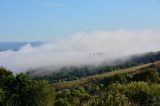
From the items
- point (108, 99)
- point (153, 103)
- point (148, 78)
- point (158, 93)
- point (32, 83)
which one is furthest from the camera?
point (148, 78)

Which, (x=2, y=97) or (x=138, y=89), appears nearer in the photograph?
(x=138, y=89)

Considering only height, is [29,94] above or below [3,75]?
below

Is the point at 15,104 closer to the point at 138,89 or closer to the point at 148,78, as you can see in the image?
the point at 138,89

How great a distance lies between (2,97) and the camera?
78.0m

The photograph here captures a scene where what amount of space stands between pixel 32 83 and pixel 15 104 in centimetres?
792

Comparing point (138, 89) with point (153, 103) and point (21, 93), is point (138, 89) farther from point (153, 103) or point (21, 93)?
point (21, 93)

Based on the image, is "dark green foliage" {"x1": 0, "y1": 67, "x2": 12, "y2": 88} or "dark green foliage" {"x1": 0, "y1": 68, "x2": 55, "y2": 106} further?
"dark green foliage" {"x1": 0, "y1": 67, "x2": 12, "y2": 88}

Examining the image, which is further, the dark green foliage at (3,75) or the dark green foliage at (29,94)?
the dark green foliage at (3,75)

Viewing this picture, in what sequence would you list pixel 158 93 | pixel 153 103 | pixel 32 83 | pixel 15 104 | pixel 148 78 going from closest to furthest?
pixel 153 103
pixel 158 93
pixel 15 104
pixel 32 83
pixel 148 78

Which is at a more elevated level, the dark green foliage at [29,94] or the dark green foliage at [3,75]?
the dark green foliage at [3,75]

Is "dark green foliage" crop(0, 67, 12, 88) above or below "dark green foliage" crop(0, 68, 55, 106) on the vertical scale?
above

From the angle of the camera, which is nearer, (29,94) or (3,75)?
(29,94)

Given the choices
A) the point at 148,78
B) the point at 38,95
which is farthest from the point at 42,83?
the point at 148,78

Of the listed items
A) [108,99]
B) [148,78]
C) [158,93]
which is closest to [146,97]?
[158,93]
